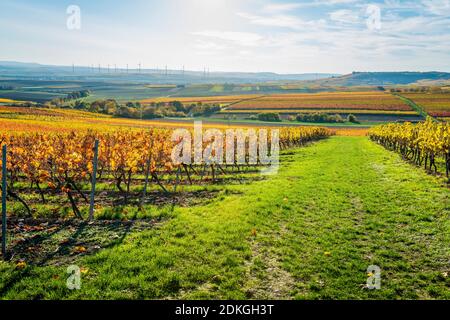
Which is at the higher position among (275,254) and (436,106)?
(436,106)

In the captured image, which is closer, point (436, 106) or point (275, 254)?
point (275, 254)

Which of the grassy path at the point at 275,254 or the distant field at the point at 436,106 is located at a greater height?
the distant field at the point at 436,106

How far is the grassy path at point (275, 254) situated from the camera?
7.42m

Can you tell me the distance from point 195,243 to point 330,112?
117265 mm

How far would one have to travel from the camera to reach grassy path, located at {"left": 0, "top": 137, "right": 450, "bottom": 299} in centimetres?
742

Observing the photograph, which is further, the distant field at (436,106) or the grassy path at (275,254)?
the distant field at (436,106)

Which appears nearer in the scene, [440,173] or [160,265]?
[160,265]

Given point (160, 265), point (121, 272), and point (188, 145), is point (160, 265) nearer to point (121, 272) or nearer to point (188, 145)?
point (121, 272)

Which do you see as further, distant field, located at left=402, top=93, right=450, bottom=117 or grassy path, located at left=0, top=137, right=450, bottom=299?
distant field, located at left=402, top=93, right=450, bottom=117

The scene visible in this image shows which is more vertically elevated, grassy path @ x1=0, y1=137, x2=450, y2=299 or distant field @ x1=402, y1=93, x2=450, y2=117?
distant field @ x1=402, y1=93, x2=450, y2=117

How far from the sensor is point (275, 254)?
31.3ft

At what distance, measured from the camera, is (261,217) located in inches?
498
